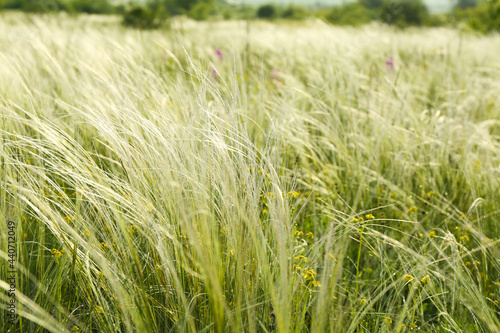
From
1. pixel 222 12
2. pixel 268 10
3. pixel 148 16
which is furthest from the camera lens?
pixel 268 10

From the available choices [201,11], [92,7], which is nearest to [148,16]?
[201,11]

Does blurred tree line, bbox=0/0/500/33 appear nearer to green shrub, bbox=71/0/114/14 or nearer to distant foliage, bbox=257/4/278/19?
green shrub, bbox=71/0/114/14

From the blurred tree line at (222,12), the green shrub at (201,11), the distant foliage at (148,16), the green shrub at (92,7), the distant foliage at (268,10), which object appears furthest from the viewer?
the distant foliage at (268,10)

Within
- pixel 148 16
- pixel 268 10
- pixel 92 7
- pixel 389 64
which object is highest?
pixel 92 7

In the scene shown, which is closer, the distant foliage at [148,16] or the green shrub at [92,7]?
the distant foliage at [148,16]

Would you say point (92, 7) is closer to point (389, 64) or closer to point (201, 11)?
point (201, 11)

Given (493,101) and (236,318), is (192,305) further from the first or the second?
(493,101)

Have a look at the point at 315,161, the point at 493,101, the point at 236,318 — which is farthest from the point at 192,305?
the point at 493,101

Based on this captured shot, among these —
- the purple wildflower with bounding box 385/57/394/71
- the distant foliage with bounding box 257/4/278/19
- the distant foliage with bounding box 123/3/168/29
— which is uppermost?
the distant foliage with bounding box 257/4/278/19

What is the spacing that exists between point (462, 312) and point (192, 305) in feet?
2.61

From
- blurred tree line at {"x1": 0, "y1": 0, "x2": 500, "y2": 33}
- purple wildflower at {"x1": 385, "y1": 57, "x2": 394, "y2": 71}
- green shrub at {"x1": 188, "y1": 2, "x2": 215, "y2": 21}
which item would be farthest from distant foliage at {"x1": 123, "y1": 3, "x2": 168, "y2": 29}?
purple wildflower at {"x1": 385, "y1": 57, "x2": 394, "y2": 71}

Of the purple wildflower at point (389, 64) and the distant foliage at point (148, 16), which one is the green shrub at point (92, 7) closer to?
the distant foliage at point (148, 16)

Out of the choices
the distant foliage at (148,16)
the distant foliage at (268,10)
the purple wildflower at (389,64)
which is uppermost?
the distant foliage at (268,10)

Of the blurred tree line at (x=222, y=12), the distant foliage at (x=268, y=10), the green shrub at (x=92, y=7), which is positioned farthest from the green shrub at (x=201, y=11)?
the distant foliage at (x=268, y=10)
